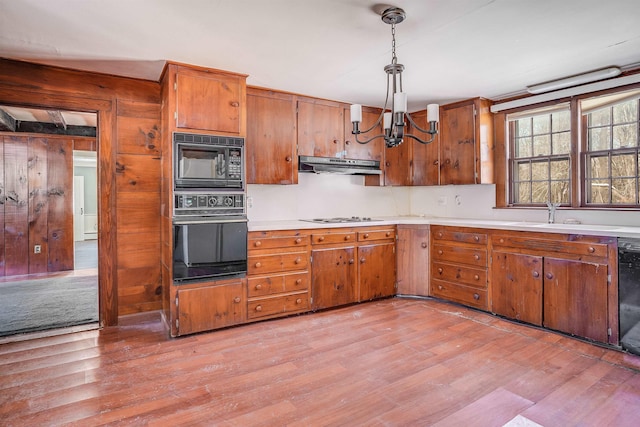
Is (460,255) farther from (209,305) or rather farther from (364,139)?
(209,305)

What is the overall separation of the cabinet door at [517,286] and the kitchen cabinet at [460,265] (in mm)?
118

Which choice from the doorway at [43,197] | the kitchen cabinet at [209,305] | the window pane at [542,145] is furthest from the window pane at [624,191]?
the doorway at [43,197]

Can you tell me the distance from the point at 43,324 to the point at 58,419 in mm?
1858

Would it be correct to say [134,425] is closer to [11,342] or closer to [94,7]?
[11,342]

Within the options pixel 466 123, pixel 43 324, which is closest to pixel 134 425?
pixel 43 324

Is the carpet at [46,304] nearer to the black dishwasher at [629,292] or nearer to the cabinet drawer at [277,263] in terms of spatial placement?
the cabinet drawer at [277,263]

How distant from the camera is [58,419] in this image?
74.2 inches

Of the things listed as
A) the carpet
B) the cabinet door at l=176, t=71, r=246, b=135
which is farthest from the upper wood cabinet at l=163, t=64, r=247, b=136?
the carpet

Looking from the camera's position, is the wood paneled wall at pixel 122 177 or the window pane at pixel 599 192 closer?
the wood paneled wall at pixel 122 177

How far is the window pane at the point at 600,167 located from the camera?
336cm

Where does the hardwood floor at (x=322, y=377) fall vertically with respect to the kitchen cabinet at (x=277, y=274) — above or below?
below

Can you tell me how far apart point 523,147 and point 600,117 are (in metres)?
0.74

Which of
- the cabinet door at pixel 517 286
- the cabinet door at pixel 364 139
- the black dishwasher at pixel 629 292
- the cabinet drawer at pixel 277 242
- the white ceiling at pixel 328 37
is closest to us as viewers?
the white ceiling at pixel 328 37

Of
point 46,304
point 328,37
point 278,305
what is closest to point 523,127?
point 328,37
